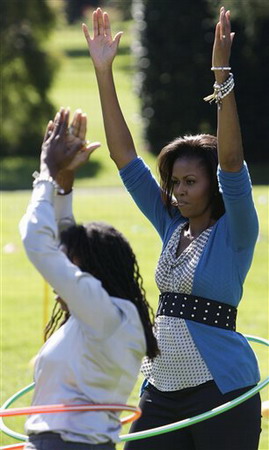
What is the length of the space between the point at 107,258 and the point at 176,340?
102 centimetres

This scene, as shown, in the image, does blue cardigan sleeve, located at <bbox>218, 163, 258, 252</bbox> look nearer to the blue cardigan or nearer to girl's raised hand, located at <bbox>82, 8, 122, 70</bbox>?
the blue cardigan

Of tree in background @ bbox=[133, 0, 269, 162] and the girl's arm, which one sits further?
tree in background @ bbox=[133, 0, 269, 162]

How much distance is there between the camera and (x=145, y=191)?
17.8 feet

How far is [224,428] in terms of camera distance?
491 centimetres

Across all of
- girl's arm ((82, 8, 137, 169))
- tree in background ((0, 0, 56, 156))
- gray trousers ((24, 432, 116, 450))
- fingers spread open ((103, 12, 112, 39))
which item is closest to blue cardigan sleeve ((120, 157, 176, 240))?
girl's arm ((82, 8, 137, 169))

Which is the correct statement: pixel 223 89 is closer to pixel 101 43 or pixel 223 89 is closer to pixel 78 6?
pixel 101 43

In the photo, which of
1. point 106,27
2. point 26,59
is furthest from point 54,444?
point 26,59

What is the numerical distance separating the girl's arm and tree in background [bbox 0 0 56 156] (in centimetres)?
2667

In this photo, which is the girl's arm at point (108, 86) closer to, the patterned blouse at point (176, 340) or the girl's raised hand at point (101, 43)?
the girl's raised hand at point (101, 43)

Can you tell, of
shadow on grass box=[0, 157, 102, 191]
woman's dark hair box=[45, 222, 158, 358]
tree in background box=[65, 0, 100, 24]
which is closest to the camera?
woman's dark hair box=[45, 222, 158, 358]

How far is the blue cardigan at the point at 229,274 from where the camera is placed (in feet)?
15.9

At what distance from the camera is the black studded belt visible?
5.00 m

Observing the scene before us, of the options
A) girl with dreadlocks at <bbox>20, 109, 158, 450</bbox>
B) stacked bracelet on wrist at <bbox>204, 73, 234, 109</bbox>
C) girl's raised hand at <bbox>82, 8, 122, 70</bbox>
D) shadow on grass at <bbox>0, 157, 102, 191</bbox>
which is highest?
girl's raised hand at <bbox>82, 8, 122, 70</bbox>

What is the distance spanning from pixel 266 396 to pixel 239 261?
14.6ft
